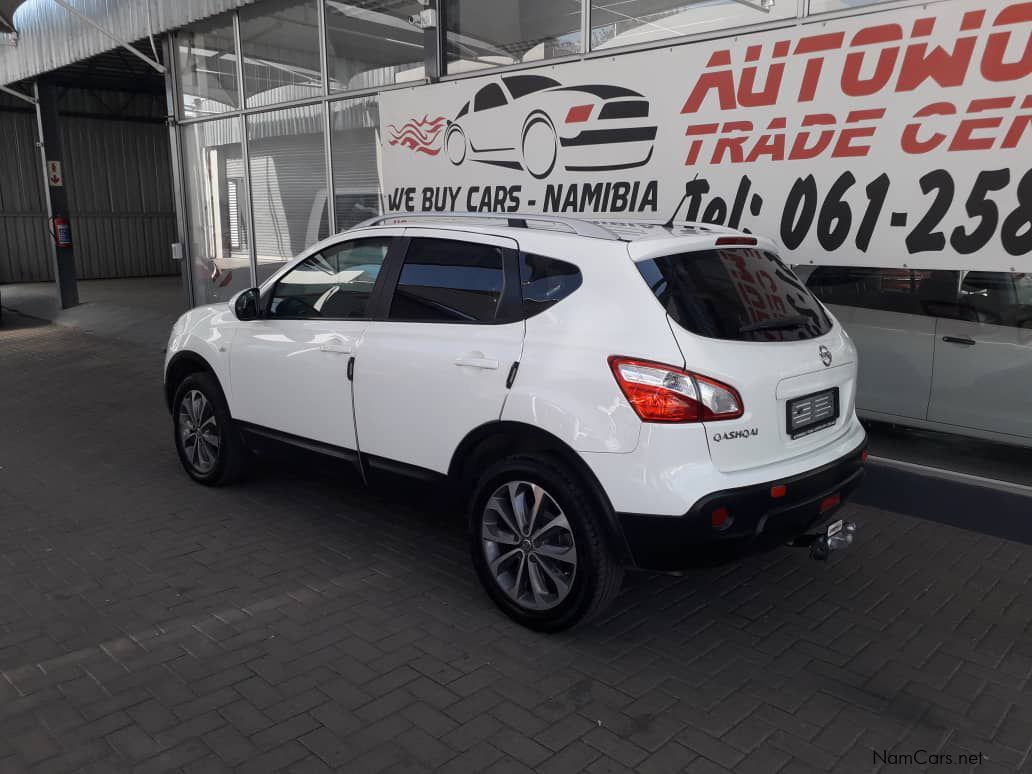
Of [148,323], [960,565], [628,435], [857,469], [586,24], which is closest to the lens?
[628,435]

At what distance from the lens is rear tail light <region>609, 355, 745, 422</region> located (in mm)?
3170

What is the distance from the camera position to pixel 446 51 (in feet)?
27.1

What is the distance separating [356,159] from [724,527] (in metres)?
7.31

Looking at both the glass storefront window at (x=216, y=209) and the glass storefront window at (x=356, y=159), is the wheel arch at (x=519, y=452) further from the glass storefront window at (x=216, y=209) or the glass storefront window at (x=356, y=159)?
the glass storefront window at (x=216, y=209)

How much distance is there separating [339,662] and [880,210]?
162 inches

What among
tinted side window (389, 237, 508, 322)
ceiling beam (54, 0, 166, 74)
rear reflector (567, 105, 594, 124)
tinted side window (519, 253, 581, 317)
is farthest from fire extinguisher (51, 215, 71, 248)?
tinted side window (519, 253, 581, 317)

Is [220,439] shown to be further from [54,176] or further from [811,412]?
[54,176]

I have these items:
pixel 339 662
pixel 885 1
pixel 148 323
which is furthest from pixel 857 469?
pixel 148 323

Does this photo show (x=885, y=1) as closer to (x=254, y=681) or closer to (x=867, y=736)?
(x=867, y=736)

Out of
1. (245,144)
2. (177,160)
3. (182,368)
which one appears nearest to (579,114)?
(182,368)

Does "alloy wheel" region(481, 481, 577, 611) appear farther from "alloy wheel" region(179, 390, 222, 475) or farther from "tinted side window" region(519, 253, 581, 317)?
"alloy wheel" region(179, 390, 222, 475)

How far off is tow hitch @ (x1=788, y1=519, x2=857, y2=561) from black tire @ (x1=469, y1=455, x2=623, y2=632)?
0.85 metres

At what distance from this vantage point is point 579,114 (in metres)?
6.73

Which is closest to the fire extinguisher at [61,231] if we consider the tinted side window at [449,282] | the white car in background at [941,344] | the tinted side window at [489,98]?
the tinted side window at [489,98]
